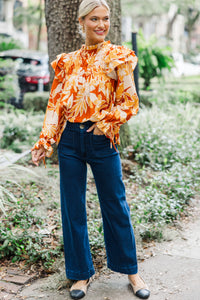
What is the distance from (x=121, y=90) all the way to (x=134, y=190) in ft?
7.84

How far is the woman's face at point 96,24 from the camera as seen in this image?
8.80 feet

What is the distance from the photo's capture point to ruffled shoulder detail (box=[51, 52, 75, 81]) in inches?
112

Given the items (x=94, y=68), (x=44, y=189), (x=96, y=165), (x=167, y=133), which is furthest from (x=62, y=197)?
(x=167, y=133)

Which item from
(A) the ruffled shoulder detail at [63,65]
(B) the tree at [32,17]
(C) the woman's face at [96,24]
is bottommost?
(A) the ruffled shoulder detail at [63,65]

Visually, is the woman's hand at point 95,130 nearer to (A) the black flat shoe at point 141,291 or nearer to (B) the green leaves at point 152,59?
(A) the black flat shoe at point 141,291

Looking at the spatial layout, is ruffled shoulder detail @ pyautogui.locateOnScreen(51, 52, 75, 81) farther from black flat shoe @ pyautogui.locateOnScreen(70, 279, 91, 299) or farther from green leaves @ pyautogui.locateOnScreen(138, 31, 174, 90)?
green leaves @ pyautogui.locateOnScreen(138, 31, 174, 90)

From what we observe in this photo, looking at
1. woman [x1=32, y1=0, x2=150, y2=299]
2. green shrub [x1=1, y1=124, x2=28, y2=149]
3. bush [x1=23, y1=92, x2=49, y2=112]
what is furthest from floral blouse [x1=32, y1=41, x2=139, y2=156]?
bush [x1=23, y1=92, x2=49, y2=112]

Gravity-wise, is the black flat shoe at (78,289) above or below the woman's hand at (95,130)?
below

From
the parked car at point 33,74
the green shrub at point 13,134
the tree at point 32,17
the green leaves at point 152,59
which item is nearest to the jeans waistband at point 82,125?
the green shrub at point 13,134

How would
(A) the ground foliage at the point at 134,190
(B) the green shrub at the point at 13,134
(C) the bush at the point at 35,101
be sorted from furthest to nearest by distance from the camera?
(C) the bush at the point at 35,101 < (B) the green shrub at the point at 13,134 < (A) the ground foliage at the point at 134,190

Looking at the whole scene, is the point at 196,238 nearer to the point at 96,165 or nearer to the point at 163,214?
the point at 163,214

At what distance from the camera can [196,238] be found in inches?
155

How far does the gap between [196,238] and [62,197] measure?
160 centimetres

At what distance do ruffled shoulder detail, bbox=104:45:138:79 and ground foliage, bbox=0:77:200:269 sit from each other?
63.6 inches
